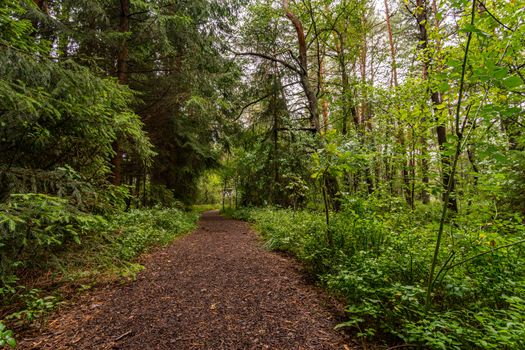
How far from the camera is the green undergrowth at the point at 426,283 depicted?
1.66 meters

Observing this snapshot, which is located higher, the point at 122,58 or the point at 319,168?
the point at 122,58

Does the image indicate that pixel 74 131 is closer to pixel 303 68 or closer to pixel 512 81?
pixel 512 81

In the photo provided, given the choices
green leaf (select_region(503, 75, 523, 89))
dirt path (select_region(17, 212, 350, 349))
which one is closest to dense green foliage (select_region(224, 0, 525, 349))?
green leaf (select_region(503, 75, 523, 89))

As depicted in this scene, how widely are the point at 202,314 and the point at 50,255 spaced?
2.30 meters

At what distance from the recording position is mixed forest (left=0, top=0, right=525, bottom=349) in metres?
2.03

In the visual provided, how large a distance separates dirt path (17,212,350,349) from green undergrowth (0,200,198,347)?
1.03ft

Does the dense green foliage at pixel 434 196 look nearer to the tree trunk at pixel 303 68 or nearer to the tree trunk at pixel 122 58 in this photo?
the tree trunk at pixel 303 68

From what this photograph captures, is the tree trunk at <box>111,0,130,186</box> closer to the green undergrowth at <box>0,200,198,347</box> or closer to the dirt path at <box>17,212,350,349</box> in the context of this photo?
the green undergrowth at <box>0,200,198,347</box>

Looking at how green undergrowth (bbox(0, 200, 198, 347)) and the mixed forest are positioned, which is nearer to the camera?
the mixed forest

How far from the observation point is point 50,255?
303cm

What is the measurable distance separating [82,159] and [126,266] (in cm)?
200

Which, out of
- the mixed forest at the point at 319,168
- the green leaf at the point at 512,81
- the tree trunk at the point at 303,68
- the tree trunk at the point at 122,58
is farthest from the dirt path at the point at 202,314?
the tree trunk at the point at 303,68

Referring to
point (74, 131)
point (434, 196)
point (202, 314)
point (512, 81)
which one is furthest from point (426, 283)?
point (74, 131)

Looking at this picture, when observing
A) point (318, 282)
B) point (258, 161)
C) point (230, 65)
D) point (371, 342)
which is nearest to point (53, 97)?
point (318, 282)
